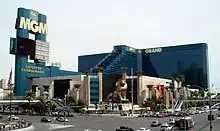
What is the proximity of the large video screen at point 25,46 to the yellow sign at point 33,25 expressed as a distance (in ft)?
20.9

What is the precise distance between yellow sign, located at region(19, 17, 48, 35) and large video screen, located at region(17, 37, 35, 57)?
6.39 m

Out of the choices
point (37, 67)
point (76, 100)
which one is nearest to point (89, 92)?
point (76, 100)

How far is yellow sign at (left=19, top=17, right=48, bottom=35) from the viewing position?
604 feet

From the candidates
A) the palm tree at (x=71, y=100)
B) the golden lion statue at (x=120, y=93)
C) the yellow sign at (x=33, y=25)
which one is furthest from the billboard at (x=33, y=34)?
the golden lion statue at (x=120, y=93)

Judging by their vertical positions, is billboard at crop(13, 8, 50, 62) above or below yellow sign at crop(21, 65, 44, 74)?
above

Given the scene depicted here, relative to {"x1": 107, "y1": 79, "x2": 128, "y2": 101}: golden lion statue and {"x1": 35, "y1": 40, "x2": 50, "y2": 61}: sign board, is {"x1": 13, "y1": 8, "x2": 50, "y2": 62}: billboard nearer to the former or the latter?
{"x1": 35, "y1": 40, "x2": 50, "y2": 61}: sign board

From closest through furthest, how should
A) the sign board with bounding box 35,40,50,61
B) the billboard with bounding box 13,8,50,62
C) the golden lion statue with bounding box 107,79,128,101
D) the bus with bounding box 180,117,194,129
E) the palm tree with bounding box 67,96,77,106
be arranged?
the bus with bounding box 180,117,194,129, the palm tree with bounding box 67,96,77,106, the golden lion statue with bounding box 107,79,128,101, the billboard with bounding box 13,8,50,62, the sign board with bounding box 35,40,50,61

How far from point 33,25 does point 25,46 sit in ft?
41.4

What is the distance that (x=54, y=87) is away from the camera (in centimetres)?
18000

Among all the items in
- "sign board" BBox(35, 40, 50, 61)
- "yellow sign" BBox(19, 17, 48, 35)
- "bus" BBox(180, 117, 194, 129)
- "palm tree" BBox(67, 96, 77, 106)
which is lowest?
"bus" BBox(180, 117, 194, 129)

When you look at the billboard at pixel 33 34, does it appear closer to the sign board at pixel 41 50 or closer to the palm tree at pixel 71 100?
the sign board at pixel 41 50

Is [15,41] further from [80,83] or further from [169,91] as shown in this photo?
[169,91]

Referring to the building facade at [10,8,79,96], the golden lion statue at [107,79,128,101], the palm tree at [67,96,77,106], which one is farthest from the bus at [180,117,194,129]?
the building facade at [10,8,79,96]

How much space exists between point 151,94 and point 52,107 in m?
53.2
